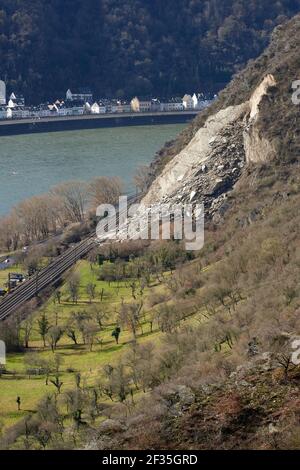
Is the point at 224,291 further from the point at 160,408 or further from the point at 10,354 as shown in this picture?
the point at 160,408

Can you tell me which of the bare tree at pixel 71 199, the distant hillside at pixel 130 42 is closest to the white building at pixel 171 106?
the distant hillside at pixel 130 42

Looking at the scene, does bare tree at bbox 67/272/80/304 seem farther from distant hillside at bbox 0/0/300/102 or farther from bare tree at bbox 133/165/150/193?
distant hillside at bbox 0/0/300/102

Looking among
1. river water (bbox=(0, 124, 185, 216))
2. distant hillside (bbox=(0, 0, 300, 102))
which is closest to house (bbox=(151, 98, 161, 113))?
distant hillside (bbox=(0, 0, 300, 102))

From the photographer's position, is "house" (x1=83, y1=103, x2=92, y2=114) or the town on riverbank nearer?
the town on riverbank

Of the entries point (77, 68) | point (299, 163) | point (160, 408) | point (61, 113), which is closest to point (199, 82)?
point (77, 68)

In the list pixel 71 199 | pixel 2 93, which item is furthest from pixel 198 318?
pixel 2 93

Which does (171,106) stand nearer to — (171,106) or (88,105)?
(171,106)
